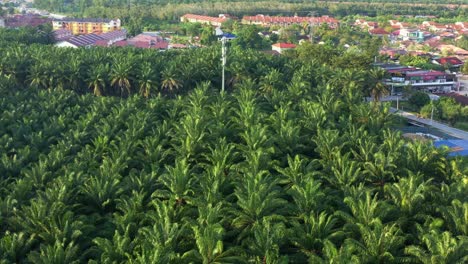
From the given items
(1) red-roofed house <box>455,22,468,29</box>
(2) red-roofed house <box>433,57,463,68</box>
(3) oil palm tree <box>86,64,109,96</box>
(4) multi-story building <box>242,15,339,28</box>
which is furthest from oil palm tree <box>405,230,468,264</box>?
(1) red-roofed house <box>455,22,468,29</box>

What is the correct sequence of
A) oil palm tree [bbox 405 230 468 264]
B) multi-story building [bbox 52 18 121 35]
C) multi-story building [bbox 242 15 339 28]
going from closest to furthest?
oil palm tree [bbox 405 230 468 264]
multi-story building [bbox 52 18 121 35]
multi-story building [bbox 242 15 339 28]

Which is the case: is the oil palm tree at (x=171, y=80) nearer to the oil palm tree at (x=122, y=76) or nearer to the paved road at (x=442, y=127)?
the oil palm tree at (x=122, y=76)

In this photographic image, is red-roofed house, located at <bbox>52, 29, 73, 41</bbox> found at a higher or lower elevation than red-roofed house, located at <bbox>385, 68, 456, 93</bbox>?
higher

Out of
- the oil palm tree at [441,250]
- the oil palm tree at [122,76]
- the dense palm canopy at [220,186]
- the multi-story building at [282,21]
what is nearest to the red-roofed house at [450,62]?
the multi-story building at [282,21]

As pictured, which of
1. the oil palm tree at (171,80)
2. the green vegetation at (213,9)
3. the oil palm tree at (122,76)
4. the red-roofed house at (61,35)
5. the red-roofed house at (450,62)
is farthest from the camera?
the green vegetation at (213,9)

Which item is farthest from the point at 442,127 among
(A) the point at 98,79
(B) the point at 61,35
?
(B) the point at 61,35

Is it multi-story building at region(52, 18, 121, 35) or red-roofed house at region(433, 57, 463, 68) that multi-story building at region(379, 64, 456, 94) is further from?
multi-story building at region(52, 18, 121, 35)

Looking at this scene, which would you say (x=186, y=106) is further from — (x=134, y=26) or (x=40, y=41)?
(x=134, y=26)
